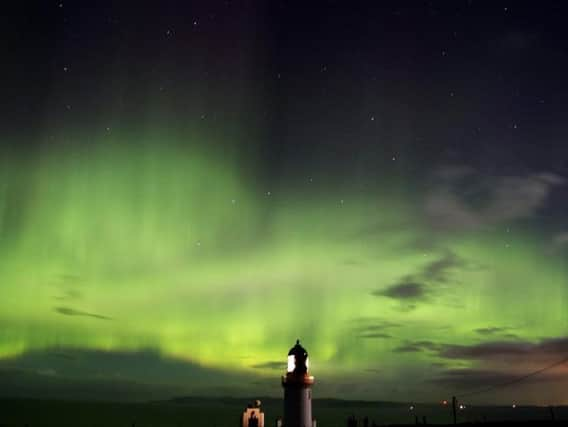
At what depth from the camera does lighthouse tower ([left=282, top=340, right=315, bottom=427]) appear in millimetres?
49219

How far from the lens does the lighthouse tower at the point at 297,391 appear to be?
161 feet

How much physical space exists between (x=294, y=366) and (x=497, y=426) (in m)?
16.9

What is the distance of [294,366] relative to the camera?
50156mm

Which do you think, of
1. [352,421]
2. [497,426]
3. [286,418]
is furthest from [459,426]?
[286,418]

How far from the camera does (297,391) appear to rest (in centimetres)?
4969

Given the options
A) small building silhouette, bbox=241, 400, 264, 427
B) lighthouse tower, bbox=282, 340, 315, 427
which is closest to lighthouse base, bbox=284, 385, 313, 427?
lighthouse tower, bbox=282, 340, 315, 427

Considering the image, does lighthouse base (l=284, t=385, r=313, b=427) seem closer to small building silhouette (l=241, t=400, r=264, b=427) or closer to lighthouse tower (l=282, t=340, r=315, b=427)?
lighthouse tower (l=282, t=340, r=315, b=427)

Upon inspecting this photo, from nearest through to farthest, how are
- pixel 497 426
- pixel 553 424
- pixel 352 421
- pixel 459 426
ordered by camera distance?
1. pixel 553 424
2. pixel 497 426
3. pixel 459 426
4. pixel 352 421

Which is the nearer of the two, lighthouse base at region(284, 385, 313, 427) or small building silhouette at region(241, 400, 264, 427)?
lighthouse base at region(284, 385, 313, 427)

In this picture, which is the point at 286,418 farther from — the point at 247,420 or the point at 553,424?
the point at 553,424

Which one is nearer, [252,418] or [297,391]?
[297,391]

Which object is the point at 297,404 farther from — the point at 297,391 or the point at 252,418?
the point at 252,418

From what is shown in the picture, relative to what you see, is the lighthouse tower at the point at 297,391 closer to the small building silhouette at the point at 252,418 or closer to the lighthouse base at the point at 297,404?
the lighthouse base at the point at 297,404

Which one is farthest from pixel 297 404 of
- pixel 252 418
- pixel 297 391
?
pixel 252 418
